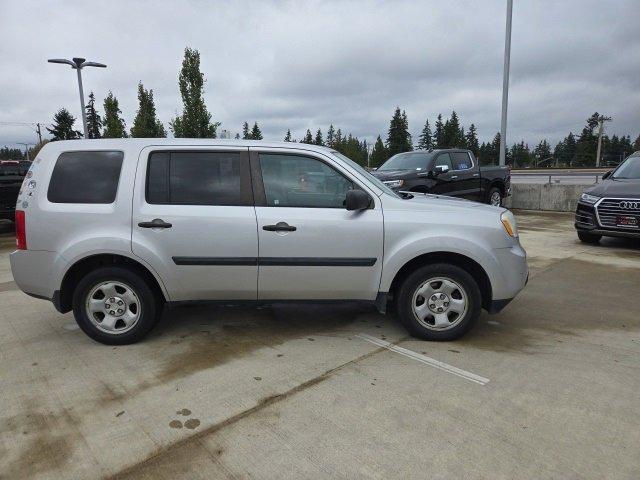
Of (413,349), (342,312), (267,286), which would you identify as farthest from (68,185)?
(413,349)

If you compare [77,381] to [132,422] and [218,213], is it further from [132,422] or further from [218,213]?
[218,213]

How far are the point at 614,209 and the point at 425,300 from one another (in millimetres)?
6011

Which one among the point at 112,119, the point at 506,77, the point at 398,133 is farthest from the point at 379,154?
the point at 506,77

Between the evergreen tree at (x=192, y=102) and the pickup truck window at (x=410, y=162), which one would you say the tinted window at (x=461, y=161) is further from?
the evergreen tree at (x=192, y=102)

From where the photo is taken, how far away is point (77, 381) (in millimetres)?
3354

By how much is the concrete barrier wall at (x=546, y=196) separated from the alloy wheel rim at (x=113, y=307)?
1445 centimetres

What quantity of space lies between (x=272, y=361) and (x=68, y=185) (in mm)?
2254

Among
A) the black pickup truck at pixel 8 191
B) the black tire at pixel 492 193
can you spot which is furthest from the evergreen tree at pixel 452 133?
the black pickup truck at pixel 8 191

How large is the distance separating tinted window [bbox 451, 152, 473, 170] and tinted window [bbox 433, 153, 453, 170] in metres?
0.21

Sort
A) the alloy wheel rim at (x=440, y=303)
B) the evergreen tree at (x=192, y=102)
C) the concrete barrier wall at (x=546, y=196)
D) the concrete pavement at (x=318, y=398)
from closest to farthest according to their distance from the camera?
1. the concrete pavement at (x=318, y=398)
2. the alloy wheel rim at (x=440, y=303)
3. the concrete barrier wall at (x=546, y=196)
4. the evergreen tree at (x=192, y=102)

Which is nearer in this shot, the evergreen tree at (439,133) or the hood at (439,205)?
the hood at (439,205)

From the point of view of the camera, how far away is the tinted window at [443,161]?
1117 cm

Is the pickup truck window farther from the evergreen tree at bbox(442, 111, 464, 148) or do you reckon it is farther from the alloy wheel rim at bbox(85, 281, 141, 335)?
the evergreen tree at bbox(442, 111, 464, 148)

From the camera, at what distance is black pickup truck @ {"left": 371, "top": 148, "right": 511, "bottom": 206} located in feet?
34.7
